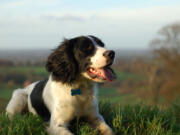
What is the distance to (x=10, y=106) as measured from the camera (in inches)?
216

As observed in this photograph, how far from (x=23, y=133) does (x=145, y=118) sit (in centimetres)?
208

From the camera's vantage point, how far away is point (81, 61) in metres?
4.23

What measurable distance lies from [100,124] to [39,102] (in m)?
1.40

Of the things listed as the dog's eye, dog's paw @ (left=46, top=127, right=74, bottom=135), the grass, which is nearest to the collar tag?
the grass

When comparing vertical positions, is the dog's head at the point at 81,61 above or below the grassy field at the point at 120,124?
above

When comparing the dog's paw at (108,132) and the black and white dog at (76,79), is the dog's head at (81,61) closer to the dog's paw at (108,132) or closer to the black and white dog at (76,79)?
the black and white dog at (76,79)

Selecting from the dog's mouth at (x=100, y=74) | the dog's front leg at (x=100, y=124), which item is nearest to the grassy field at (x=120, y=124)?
the dog's front leg at (x=100, y=124)

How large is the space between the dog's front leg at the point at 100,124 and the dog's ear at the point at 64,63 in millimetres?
727

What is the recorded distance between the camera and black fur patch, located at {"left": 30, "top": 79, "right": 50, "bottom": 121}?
188 inches

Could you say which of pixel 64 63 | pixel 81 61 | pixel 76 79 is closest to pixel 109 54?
pixel 81 61

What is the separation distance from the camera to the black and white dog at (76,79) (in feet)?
13.1

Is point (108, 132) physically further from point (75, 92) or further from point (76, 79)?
point (76, 79)

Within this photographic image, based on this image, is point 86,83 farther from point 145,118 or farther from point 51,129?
point 145,118

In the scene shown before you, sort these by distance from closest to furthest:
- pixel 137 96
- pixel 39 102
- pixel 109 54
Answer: pixel 109 54, pixel 39 102, pixel 137 96
